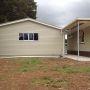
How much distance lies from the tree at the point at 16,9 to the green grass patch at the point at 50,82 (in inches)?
1076

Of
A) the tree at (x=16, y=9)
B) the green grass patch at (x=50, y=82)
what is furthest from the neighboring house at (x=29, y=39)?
the green grass patch at (x=50, y=82)

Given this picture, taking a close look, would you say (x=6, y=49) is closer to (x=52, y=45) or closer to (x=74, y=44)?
(x=52, y=45)

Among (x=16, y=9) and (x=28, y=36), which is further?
(x=16, y=9)

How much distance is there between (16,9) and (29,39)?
13.3m

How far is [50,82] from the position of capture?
42.5 ft

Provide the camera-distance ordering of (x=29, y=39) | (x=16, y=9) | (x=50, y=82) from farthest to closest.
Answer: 1. (x=16, y=9)
2. (x=29, y=39)
3. (x=50, y=82)

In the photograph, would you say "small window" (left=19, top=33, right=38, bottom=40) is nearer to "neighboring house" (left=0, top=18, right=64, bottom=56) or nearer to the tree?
"neighboring house" (left=0, top=18, right=64, bottom=56)

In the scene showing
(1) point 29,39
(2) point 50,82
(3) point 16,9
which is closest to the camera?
(2) point 50,82

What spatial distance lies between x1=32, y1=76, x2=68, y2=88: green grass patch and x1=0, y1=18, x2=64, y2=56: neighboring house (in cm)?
2045

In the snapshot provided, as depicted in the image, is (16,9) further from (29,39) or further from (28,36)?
(29,39)

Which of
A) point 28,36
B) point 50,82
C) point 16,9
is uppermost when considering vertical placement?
point 16,9

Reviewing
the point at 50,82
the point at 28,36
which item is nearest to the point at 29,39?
the point at 28,36

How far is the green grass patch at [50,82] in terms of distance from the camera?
12.2 metres

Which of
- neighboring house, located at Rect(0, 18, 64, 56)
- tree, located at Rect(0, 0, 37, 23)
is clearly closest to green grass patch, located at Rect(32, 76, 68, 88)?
neighboring house, located at Rect(0, 18, 64, 56)
